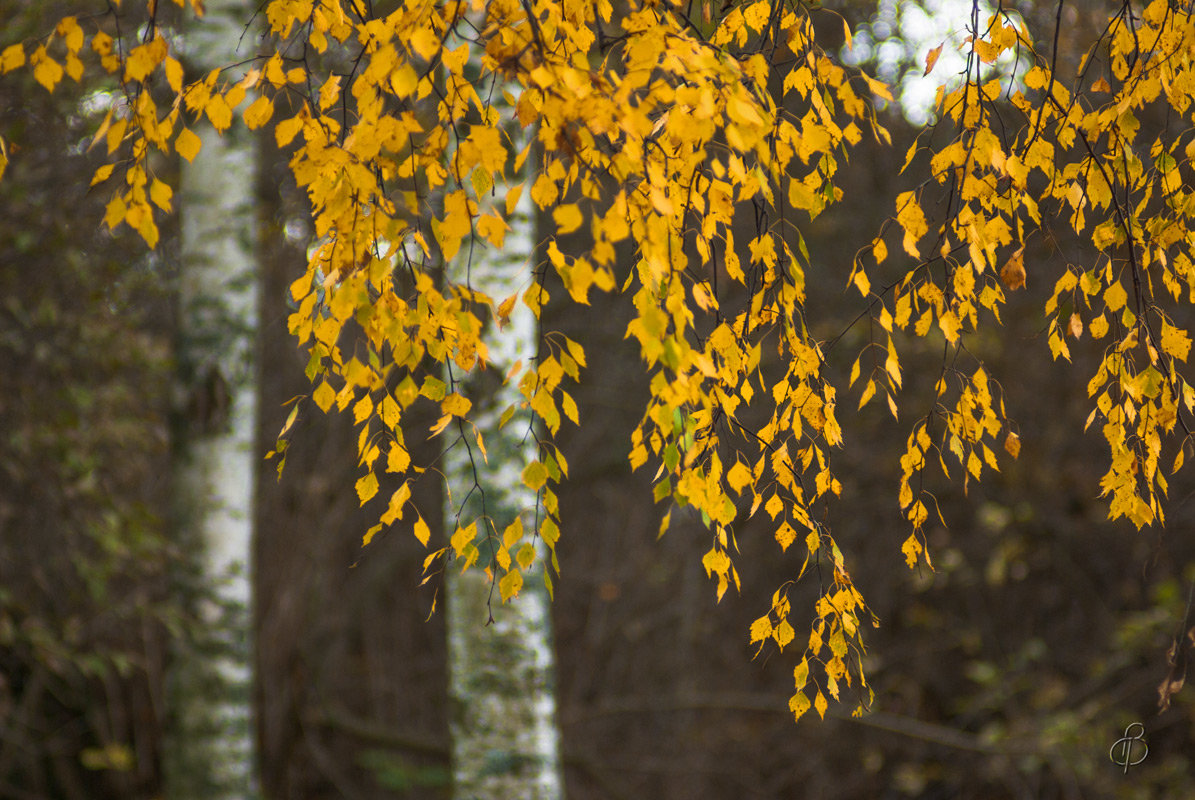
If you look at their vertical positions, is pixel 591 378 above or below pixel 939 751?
above

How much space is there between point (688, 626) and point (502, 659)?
340 centimetres

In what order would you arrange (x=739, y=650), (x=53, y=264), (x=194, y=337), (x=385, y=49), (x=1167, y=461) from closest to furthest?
1. (x=385, y=49)
2. (x=194, y=337)
3. (x=53, y=264)
4. (x=1167, y=461)
5. (x=739, y=650)

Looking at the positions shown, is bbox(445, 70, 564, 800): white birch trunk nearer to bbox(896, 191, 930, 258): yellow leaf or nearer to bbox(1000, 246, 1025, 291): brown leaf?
bbox(896, 191, 930, 258): yellow leaf

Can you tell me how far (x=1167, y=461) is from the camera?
18.4ft

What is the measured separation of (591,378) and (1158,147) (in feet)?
15.0

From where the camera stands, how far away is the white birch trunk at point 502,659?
3059mm

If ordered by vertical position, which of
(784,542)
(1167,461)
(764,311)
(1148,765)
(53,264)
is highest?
(53,264)

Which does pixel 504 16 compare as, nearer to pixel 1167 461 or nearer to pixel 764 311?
pixel 764 311

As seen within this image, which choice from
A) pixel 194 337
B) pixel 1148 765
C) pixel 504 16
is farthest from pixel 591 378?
pixel 504 16

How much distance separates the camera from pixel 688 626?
6336 mm

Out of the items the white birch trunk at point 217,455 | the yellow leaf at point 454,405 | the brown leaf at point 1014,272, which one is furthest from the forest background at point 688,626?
the brown leaf at point 1014,272

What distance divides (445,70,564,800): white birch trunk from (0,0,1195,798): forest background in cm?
146

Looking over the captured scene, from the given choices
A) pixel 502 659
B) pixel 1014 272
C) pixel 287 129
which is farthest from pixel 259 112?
pixel 502 659

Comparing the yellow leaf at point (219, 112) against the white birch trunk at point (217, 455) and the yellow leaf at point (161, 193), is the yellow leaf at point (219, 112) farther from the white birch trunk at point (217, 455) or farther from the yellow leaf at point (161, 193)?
the white birch trunk at point (217, 455)
